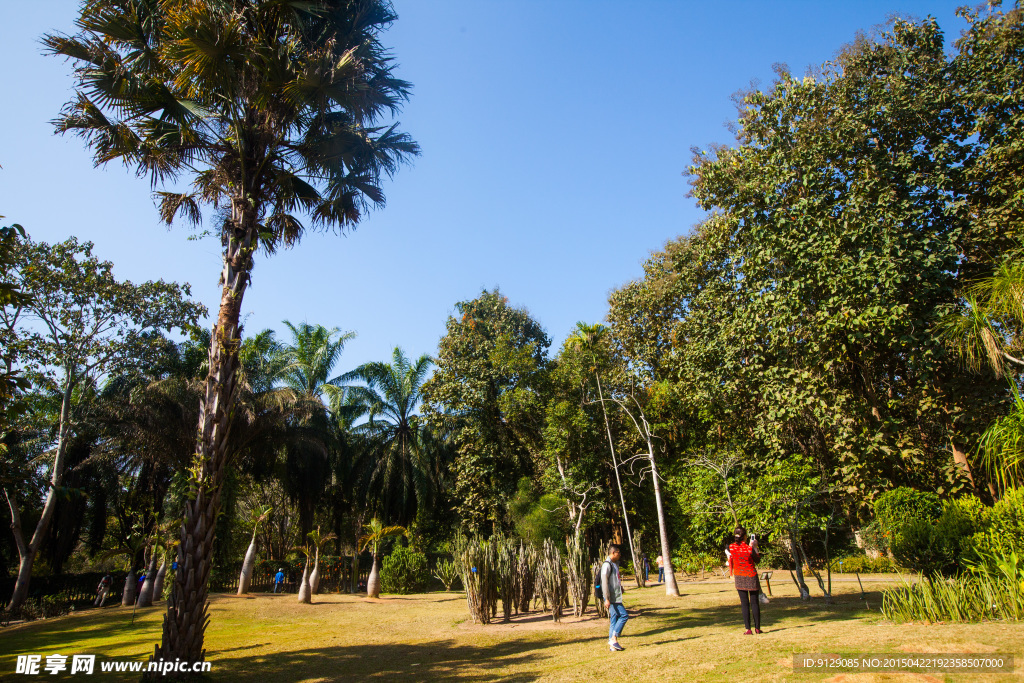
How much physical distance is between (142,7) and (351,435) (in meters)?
21.6

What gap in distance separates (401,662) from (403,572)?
15.6m

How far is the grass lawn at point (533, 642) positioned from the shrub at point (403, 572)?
26.6ft

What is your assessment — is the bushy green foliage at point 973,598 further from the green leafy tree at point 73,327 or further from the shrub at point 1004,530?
the green leafy tree at point 73,327

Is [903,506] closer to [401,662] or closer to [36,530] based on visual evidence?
[401,662]

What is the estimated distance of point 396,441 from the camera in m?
26.0

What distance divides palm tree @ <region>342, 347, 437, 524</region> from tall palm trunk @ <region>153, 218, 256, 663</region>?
17.9 m

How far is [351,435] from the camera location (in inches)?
1070

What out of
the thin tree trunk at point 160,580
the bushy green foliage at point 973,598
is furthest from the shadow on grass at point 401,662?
the thin tree trunk at point 160,580

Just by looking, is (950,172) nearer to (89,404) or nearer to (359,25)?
(359,25)

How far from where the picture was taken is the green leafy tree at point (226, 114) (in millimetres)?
7004

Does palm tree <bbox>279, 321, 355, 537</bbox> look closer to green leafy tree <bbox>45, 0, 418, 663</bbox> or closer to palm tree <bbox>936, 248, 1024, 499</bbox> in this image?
green leafy tree <bbox>45, 0, 418, 663</bbox>

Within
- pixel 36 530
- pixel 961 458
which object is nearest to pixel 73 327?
pixel 36 530

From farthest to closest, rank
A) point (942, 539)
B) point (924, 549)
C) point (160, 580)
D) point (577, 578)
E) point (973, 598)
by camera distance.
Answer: point (160, 580), point (577, 578), point (924, 549), point (942, 539), point (973, 598)

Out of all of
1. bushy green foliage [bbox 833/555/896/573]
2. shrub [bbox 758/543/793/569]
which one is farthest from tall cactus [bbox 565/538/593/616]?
bushy green foliage [bbox 833/555/896/573]
